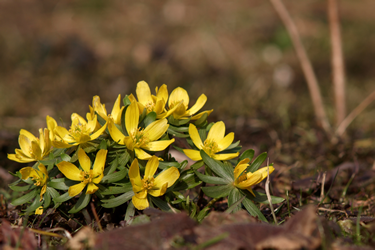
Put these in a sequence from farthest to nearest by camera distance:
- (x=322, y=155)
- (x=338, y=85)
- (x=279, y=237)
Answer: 1. (x=338, y=85)
2. (x=322, y=155)
3. (x=279, y=237)

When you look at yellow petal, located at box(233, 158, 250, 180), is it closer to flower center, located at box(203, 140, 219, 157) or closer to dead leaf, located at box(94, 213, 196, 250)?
flower center, located at box(203, 140, 219, 157)

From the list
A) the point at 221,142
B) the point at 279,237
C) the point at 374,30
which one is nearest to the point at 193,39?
the point at 374,30

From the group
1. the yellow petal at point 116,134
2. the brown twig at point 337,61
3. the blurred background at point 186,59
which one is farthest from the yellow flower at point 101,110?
the brown twig at point 337,61

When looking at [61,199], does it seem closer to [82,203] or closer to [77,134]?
[82,203]

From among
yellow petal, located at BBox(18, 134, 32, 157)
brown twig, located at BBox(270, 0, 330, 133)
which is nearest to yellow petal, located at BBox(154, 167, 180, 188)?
yellow petal, located at BBox(18, 134, 32, 157)

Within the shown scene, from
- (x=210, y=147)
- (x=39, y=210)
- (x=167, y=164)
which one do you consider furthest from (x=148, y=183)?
(x=39, y=210)

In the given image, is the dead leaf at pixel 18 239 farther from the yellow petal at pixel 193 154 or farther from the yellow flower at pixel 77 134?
the yellow petal at pixel 193 154

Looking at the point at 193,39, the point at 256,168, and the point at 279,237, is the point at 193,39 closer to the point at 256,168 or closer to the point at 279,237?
the point at 256,168
